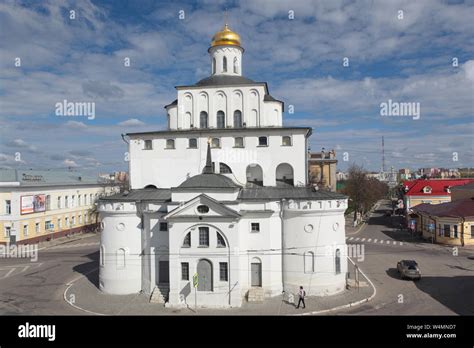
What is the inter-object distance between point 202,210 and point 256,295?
640cm

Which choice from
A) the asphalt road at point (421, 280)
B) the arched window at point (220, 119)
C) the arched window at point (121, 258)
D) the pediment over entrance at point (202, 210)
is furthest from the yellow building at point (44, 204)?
the asphalt road at point (421, 280)

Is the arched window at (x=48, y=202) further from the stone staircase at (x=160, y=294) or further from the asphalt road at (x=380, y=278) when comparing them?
the stone staircase at (x=160, y=294)

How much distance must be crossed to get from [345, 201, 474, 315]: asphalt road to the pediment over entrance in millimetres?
9266

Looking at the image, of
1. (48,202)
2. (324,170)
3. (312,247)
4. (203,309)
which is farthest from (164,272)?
(324,170)

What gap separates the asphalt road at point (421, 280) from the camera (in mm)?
22344

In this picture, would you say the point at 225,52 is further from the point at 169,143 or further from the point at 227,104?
the point at 169,143

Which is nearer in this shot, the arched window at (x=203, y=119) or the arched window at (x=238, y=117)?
the arched window at (x=238, y=117)

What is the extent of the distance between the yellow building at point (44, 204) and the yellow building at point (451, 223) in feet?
155

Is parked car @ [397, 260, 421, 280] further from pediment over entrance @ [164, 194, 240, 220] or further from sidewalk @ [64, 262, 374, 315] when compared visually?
pediment over entrance @ [164, 194, 240, 220]

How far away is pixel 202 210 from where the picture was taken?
947 inches

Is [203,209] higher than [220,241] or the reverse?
higher

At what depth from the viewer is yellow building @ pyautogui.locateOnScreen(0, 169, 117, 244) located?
45266mm

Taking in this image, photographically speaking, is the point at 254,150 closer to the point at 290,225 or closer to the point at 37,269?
the point at 290,225
